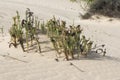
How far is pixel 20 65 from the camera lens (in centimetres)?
471

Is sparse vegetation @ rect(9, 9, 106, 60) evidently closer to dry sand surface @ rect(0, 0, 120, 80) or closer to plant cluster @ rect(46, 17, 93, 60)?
plant cluster @ rect(46, 17, 93, 60)

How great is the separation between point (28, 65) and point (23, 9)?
22.8ft

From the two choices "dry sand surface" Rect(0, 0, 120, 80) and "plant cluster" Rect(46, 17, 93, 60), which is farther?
"plant cluster" Rect(46, 17, 93, 60)

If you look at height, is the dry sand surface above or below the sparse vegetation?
below

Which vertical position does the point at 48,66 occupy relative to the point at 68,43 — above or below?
below

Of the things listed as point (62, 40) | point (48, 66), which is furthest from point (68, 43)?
point (48, 66)

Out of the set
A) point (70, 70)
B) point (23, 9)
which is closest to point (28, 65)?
point (70, 70)

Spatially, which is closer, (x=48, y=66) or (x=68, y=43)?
(x=48, y=66)

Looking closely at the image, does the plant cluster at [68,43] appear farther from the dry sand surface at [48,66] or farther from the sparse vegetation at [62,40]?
the dry sand surface at [48,66]

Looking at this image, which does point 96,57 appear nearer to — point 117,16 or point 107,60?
point 107,60

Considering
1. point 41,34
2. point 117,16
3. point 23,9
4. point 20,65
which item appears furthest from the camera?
point 117,16

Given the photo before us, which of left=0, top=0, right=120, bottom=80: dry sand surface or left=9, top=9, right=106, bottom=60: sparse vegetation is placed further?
left=9, top=9, right=106, bottom=60: sparse vegetation

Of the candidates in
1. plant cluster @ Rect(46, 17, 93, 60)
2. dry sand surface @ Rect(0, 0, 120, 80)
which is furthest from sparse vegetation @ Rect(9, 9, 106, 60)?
dry sand surface @ Rect(0, 0, 120, 80)

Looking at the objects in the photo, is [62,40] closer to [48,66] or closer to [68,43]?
[68,43]
